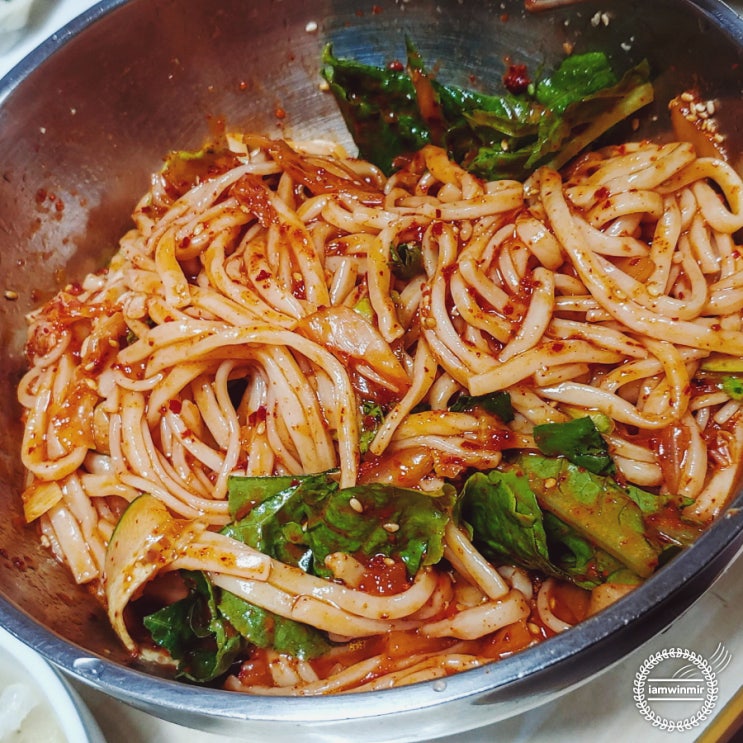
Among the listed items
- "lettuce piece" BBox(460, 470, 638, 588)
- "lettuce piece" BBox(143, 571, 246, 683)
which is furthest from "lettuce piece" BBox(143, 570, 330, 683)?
"lettuce piece" BBox(460, 470, 638, 588)

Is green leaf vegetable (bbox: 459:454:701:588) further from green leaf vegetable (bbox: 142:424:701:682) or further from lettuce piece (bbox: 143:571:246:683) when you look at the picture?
lettuce piece (bbox: 143:571:246:683)

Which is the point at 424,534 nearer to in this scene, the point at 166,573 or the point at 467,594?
the point at 467,594

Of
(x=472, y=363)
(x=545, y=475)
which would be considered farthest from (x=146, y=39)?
(x=545, y=475)

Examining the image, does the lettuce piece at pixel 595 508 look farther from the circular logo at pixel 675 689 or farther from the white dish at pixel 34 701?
the white dish at pixel 34 701

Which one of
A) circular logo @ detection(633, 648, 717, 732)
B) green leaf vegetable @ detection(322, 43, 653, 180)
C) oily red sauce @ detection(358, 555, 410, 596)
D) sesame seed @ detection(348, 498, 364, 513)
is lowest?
circular logo @ detection(633, 648, 717, 732)

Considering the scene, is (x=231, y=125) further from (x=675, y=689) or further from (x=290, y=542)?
(x=675, y=689)

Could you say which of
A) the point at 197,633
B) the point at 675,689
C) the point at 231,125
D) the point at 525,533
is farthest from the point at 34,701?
the point at 231,125
